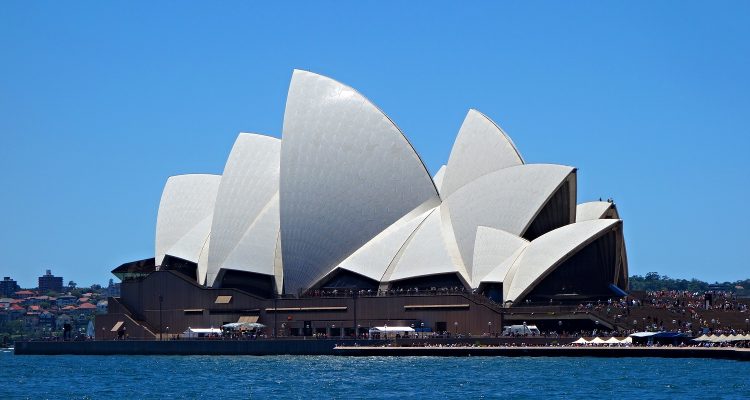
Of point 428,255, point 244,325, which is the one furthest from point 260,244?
point 428,255

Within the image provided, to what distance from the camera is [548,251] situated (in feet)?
234

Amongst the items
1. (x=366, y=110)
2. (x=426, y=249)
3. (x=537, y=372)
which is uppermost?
(x=366, y=110)

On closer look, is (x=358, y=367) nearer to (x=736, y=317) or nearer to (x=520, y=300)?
(x=520, y=300)

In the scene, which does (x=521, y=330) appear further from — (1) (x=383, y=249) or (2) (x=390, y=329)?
(1) (x=383, y=249)

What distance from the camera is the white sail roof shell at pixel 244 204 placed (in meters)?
80.2

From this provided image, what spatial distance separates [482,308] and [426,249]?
16.4 feet

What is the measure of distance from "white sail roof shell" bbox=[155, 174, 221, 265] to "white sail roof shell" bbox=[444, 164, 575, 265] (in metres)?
18.4

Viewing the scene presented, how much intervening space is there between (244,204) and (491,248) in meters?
15.8

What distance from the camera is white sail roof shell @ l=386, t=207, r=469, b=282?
74.2m

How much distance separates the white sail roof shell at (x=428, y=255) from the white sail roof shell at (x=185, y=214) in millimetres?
15028


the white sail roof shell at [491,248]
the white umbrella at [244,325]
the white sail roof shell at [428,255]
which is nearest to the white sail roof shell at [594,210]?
the white sail roof shell at [491,248]

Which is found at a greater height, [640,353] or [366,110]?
[366,110]

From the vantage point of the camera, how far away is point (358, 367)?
5962 cm

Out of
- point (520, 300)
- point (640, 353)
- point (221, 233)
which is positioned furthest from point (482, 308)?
point (221, 233)
